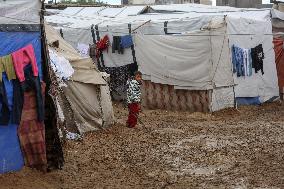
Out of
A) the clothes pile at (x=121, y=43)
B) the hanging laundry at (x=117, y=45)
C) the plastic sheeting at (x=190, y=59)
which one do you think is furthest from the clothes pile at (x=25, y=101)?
the hanging laundry at (x=117, y=45)

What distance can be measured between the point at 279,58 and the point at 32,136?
37.5 ft

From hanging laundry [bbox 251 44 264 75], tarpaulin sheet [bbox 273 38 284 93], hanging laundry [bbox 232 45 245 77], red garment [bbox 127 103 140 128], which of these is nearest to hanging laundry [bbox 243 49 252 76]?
hanging laundry [bbox 232 45 245 77]

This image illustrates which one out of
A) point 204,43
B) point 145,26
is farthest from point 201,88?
point 145,26

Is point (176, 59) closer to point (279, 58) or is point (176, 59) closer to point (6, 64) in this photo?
point (279, 58)

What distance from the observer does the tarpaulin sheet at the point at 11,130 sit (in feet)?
23.3

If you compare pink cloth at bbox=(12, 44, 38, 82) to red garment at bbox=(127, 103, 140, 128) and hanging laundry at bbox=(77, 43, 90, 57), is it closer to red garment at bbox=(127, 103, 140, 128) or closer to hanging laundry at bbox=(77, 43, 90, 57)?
red garment at bbox=(127, 103, 140, 128)

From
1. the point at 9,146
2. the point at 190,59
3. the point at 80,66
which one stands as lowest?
the point at 190,59

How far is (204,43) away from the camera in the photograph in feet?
43.9

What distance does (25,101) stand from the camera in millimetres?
7262

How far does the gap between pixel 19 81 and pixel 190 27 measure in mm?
8401

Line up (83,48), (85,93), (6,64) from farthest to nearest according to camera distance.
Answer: (83,48), (85,93), (6,64)

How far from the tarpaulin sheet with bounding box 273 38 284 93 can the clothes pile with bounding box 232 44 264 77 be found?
1402 millimetres

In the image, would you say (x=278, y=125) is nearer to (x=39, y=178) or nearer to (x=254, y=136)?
(x=254, y=136)

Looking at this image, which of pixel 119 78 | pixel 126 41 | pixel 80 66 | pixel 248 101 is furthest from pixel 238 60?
pixel 80 66
